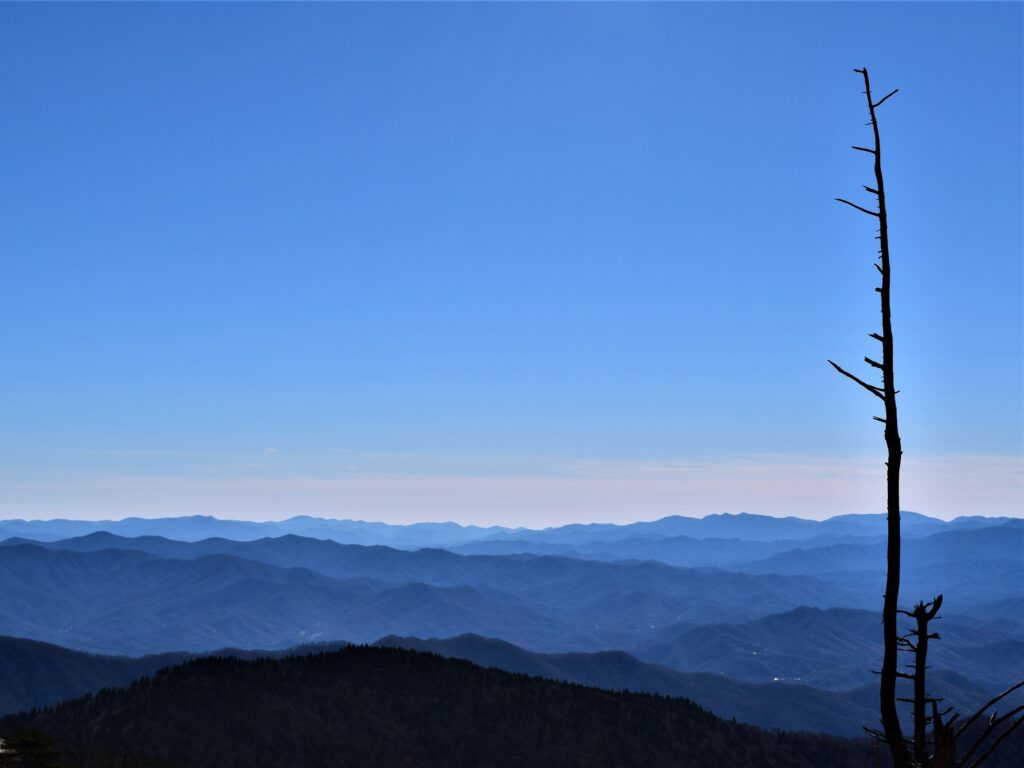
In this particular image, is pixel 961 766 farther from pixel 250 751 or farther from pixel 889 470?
pixel 250 751

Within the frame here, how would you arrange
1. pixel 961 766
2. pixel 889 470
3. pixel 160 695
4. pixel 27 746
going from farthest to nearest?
pixel 160 695
pixel 27 746
pixel 889 470
pixel 961 766

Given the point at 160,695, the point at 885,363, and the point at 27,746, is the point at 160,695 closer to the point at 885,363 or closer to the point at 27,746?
the point at 27,746

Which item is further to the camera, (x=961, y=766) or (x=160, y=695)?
(x=160, y=695)

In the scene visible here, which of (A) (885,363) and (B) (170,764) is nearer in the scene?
(A) (885,363)

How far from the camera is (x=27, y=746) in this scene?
57531 mm

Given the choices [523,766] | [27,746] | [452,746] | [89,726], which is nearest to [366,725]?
[452,746]

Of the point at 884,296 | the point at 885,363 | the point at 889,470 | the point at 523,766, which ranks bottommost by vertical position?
the point at 523,766

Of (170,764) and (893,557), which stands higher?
(893,557)

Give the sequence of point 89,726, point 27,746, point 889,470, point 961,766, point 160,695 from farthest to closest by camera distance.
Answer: point 160,695 → point 89,726 → point 27,746 → point 889,470 → point 961,766

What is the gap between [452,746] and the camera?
655 feet

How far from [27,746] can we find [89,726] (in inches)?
5112

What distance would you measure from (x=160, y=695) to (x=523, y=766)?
75.6 meters

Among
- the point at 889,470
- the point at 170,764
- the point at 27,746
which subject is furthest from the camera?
the point at 170,764

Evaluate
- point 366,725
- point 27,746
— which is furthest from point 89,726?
point 27,746
